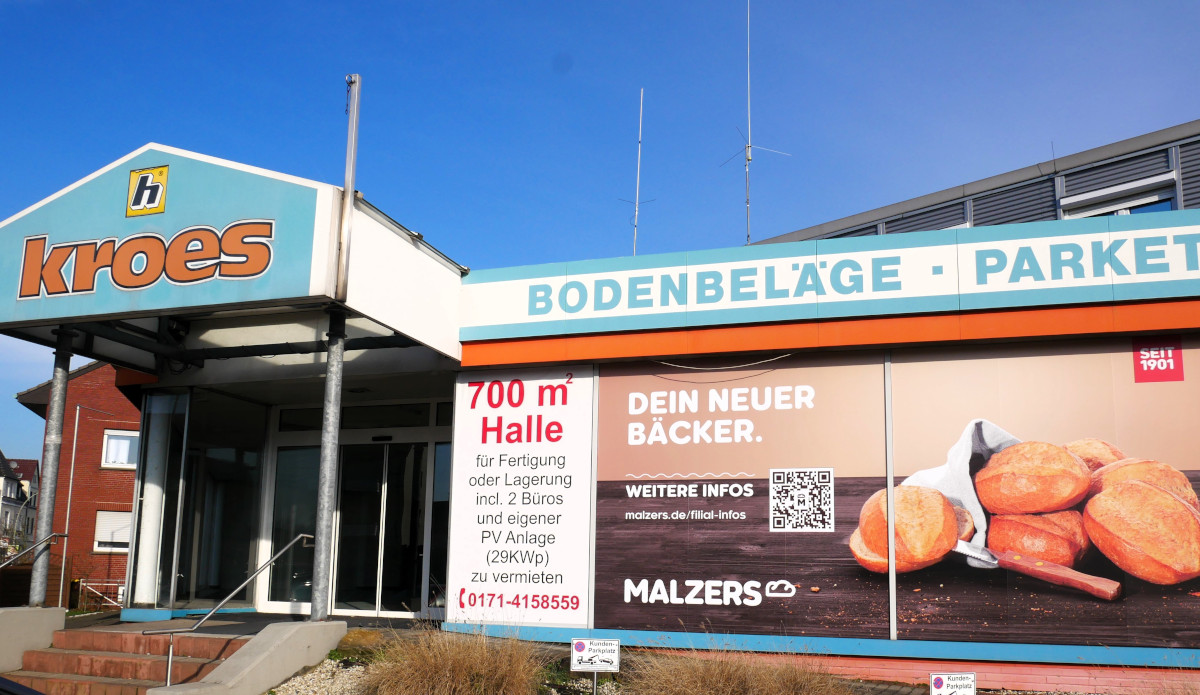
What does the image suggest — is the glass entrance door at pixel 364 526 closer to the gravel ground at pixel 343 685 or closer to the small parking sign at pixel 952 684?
the gravel ground at pixel 343 685

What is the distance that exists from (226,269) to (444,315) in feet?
8.52

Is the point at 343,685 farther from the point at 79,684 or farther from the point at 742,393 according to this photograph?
the point at 742,393

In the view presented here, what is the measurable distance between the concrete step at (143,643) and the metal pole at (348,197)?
3784mm

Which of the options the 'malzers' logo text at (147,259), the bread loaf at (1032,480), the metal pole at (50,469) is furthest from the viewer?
the metal pole at (50,469)

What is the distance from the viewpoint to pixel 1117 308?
977 centimetres

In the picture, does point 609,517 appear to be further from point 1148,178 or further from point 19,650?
point 1148,178

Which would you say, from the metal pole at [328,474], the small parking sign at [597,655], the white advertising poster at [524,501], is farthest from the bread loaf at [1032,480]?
the metal pole at [328,474]

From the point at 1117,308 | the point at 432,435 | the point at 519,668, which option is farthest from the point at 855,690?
the point at 432,435

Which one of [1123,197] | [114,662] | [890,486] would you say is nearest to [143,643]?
[114,662]

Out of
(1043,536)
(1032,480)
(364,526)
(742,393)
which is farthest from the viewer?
(364,526)

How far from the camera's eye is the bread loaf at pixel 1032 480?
9766 mm

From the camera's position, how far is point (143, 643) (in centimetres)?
1056

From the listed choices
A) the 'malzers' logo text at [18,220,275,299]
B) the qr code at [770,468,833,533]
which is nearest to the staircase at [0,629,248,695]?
the 'malzers' logo text at [18,220,275,299]

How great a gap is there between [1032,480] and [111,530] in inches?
1289
